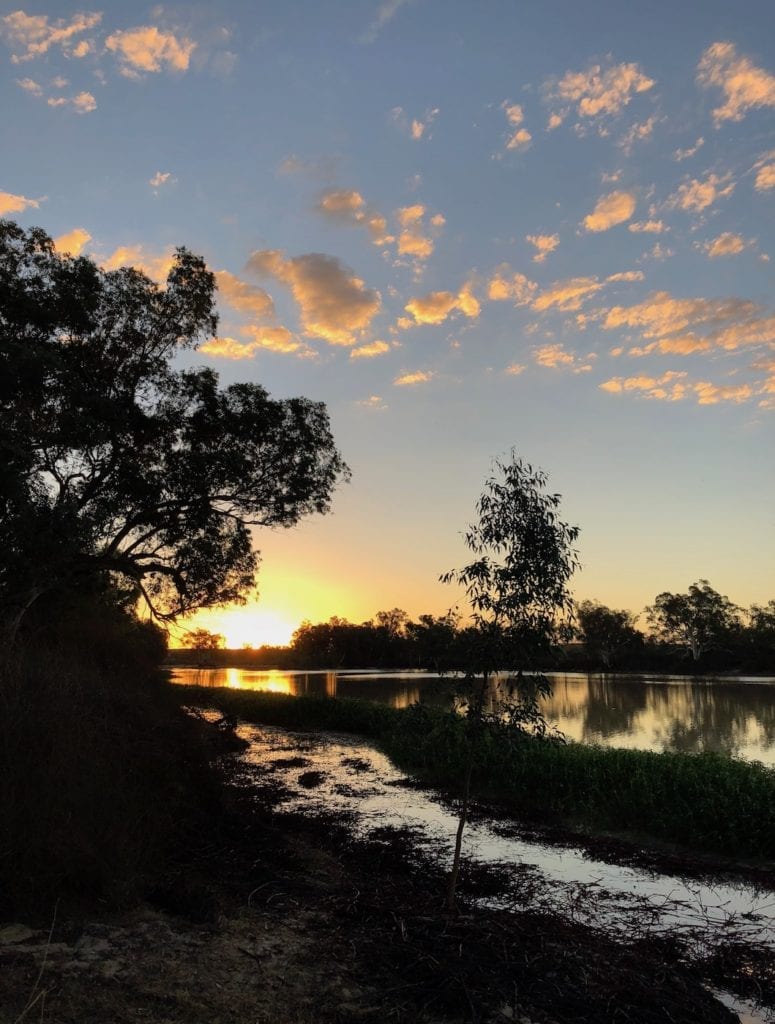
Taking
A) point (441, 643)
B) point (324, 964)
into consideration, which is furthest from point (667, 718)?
point (324, 964)

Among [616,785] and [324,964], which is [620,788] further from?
[324,964]

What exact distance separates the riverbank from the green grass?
22 millimetres

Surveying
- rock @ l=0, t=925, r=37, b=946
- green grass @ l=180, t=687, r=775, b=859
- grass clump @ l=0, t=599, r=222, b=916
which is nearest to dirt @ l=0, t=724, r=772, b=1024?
rock @ l=0, t=925, r=37, b=946

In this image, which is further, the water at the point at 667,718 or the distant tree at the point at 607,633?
the distant tree at the point at 607,633

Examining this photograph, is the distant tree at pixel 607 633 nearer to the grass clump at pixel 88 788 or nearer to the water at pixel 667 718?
the water at pixel 667 718

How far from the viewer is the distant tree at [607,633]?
449ft

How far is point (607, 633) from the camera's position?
138m

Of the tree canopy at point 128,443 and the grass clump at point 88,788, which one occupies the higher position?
the tree canopy at point 128,443

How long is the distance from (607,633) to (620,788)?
130335mm

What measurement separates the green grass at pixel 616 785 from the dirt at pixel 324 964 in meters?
2.27

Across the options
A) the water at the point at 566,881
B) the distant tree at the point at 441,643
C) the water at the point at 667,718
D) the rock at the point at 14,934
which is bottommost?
the water at the point at 667,718

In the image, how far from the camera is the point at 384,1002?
588 cm

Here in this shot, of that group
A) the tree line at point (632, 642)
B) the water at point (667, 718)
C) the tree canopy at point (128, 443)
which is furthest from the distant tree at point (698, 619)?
the tree canopy at point (128, 443)

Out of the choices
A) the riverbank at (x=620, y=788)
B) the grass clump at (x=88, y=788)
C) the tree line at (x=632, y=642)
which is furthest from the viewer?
the tree line at (x=632, y=642)
